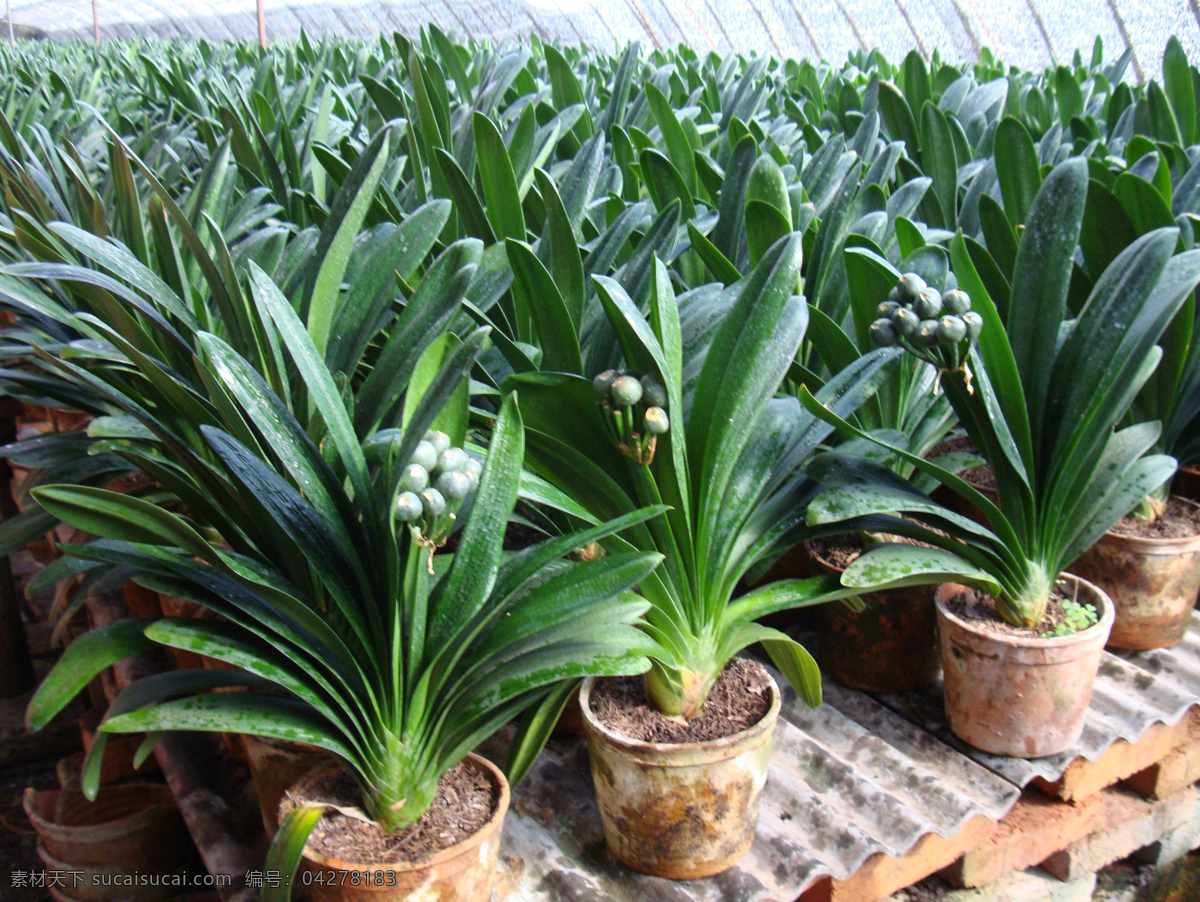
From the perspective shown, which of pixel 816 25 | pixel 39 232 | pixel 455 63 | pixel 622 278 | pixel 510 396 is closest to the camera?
pixel 510 396

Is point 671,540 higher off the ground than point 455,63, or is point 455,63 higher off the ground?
point 455,63

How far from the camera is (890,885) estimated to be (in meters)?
1.05

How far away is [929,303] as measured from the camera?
85 cm

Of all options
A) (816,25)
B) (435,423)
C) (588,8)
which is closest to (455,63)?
(435,423)

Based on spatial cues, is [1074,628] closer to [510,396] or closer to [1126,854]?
[1126,854]

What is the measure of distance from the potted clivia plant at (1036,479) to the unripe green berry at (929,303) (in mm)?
50

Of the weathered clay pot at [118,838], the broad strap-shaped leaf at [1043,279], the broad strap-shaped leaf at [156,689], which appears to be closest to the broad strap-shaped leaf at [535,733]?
the broad strap-shaped leaf at [156,689]

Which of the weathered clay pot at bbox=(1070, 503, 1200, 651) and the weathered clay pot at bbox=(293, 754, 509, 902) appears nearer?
the weathered clay pot at bbox=(293, 754, 509, 902)

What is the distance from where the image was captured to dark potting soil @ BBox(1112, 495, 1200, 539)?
50.2 inches

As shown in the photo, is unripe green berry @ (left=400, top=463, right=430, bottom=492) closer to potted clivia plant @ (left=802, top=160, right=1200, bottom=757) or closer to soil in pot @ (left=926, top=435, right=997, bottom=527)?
potted clivia plant @ (left=802, top=160, right=1200, bottom=757)

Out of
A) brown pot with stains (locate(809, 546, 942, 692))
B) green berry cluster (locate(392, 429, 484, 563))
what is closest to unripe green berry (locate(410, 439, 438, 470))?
green berry cluster (locate(392, 429, 484, 563))

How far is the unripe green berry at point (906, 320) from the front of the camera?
86cm

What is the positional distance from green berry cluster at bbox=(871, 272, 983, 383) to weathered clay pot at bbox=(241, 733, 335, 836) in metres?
0.67

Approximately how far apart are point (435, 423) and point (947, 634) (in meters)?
0.65
